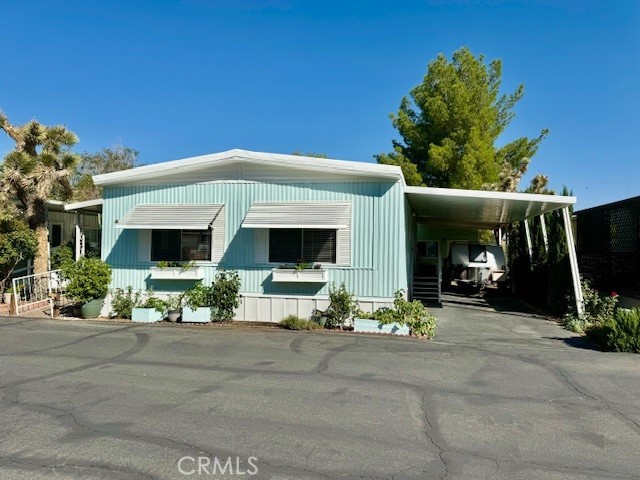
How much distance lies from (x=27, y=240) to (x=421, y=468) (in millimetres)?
13732

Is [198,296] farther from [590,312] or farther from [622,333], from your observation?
[590,312]

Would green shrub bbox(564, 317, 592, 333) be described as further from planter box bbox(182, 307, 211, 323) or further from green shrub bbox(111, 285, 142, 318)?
green shrub bbox(111, 285, 142, 318)

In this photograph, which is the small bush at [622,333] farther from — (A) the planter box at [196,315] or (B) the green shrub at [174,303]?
(B) the green shrub at [174,303]

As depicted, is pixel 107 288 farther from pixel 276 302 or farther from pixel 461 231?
pixel 461 231

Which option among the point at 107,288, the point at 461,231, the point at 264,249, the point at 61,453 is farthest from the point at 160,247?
the point at 461,231

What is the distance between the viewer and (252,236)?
11164 mm

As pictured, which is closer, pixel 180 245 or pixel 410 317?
pixel 410 317

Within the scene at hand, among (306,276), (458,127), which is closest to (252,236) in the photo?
(306,276)

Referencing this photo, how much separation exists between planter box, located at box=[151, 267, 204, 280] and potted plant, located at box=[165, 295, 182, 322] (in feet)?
1.88

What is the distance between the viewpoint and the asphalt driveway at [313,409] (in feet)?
12.1

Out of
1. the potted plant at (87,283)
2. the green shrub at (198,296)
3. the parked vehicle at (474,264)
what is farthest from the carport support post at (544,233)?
the potted plant at (87,283)

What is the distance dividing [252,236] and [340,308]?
2699mm

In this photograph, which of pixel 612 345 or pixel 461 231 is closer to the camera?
pixel 612 345

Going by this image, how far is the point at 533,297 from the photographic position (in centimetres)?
1638
